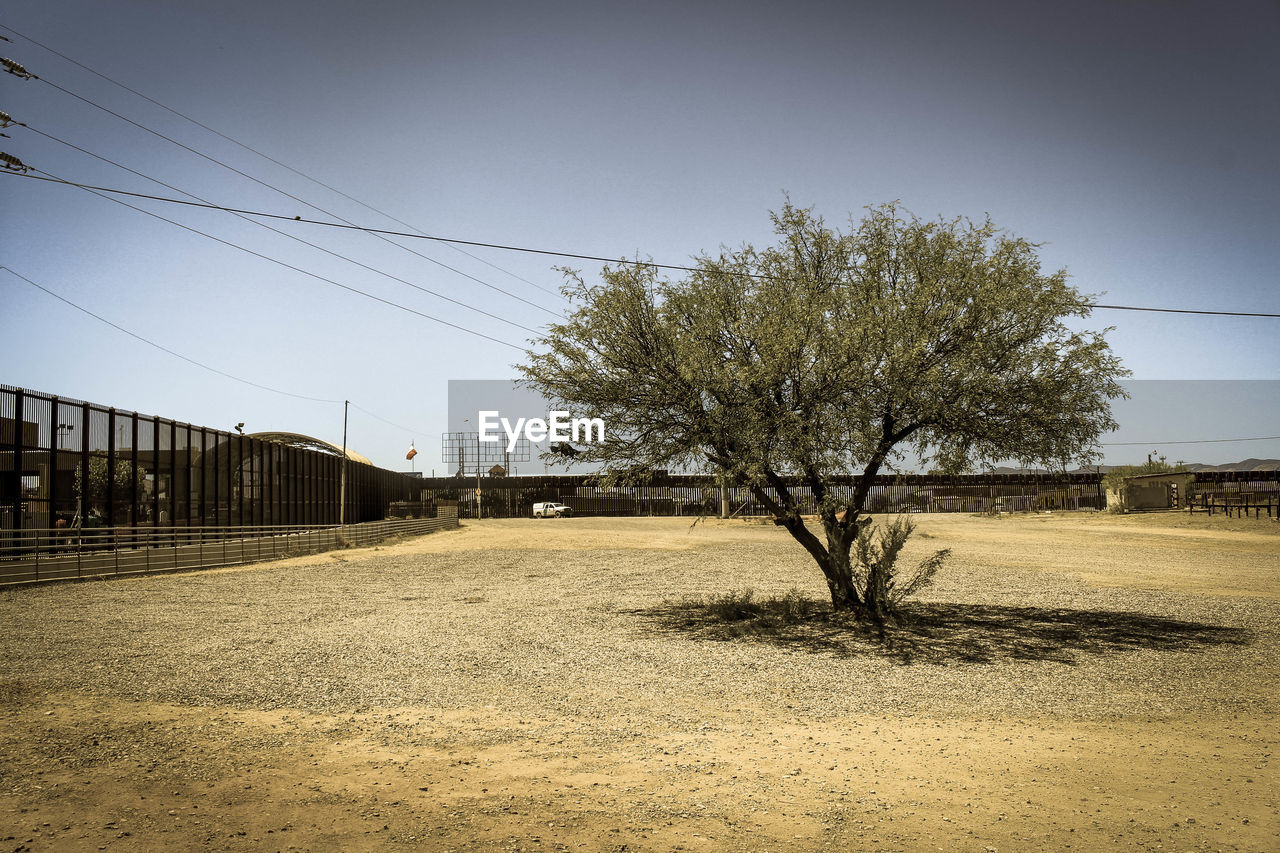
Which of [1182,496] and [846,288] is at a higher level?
[846,288]

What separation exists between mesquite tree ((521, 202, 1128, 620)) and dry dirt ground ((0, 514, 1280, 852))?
3003mm

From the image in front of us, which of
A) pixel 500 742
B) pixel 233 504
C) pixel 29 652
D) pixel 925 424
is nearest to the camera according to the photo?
pixel 500 742

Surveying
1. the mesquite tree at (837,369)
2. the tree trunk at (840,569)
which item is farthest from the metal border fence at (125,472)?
the tree trunk at (840,569)

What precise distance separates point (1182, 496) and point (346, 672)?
63.0 metres

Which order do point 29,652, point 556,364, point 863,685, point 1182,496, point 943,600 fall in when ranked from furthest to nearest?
point 1182,496
point 943,600
point 556,364
point 29,652
point 863,685

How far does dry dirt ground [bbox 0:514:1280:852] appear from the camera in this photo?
217 inches

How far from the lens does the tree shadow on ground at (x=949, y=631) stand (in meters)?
11.9

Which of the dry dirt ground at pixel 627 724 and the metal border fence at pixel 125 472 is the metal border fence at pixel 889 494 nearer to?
the metal border fence at pixel 125 472

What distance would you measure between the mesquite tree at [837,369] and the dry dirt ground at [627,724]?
300cm

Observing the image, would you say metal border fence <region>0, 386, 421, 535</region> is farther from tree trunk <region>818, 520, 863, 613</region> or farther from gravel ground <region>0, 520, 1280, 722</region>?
tree trunk <region>818, 520, 863, 613</region>

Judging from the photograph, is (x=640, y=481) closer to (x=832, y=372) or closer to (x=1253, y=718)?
(x=832, y=372)

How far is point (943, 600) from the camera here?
1725 cm

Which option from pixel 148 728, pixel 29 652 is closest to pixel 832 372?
pixel 148 728

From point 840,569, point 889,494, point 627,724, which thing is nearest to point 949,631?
point 840,569
